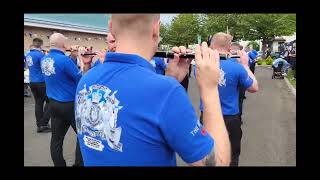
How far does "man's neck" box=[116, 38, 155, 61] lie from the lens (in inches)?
72.7

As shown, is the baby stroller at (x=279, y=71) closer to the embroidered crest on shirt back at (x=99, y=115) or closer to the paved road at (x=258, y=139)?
the paved road at (x=258, y=139)

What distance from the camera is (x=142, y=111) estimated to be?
5.61 feet

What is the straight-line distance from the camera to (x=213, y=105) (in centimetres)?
184

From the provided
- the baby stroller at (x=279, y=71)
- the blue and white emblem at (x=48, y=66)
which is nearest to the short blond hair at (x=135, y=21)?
the blue and white emblem at (x=48, y=66)

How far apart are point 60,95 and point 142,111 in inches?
150

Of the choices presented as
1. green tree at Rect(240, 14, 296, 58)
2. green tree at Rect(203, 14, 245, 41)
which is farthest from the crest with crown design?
green tree at Rect(240, 14, 296, 58)

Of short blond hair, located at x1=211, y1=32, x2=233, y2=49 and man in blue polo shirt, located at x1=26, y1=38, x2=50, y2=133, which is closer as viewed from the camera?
short blond hair, located at x1=211, y1=32, x2=233, y2=49

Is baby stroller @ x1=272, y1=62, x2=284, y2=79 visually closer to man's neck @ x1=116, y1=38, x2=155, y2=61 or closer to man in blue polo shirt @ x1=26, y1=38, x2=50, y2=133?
man in blue polo shirt @ x1=26, y1=38, x2=50, y2=133

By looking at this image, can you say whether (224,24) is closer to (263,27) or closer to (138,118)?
(263,27)

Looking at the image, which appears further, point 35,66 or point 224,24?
point 224,24

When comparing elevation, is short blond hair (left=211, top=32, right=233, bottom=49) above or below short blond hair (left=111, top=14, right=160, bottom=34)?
above

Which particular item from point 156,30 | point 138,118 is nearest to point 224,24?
point 156,30

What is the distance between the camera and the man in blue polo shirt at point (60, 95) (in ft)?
17.0
